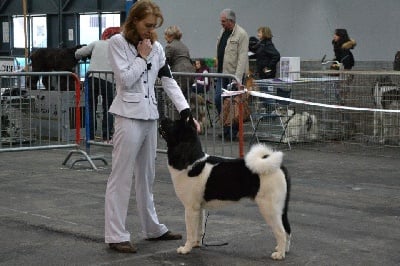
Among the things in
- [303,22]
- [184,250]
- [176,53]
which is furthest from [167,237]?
[303,22]

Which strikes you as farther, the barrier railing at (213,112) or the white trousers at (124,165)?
the barrier railing at (213,112)

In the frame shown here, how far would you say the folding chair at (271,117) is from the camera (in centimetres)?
1270

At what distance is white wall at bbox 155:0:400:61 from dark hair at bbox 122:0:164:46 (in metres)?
10.8

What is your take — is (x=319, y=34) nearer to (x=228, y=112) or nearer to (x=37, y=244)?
(x=228, y=112)

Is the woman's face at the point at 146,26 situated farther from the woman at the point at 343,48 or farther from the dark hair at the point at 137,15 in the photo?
the woman at the point at 343,48

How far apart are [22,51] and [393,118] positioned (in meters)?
16.8

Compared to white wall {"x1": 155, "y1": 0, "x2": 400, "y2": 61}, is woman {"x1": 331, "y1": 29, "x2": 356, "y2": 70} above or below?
below

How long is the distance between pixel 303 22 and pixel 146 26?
38.8 feet

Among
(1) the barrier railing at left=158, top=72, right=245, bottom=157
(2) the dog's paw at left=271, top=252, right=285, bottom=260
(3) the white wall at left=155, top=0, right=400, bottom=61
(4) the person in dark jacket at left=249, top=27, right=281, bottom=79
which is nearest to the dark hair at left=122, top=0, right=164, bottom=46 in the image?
(2) the dog's paw at left=271, top=252, right=285, bottom=260

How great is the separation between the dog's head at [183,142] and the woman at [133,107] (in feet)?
0.38

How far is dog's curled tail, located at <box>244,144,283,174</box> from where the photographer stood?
18.9 feet

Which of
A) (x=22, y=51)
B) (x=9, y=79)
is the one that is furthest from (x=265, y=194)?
(x=22, y=51)

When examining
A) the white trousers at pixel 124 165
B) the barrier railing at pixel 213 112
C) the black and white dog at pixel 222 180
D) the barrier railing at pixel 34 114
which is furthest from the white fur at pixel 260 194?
the barrier railing at pixel 34 114

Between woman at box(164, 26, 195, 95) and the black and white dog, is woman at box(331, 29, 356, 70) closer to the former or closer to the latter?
woman at box(164, 26, 195, 95)
